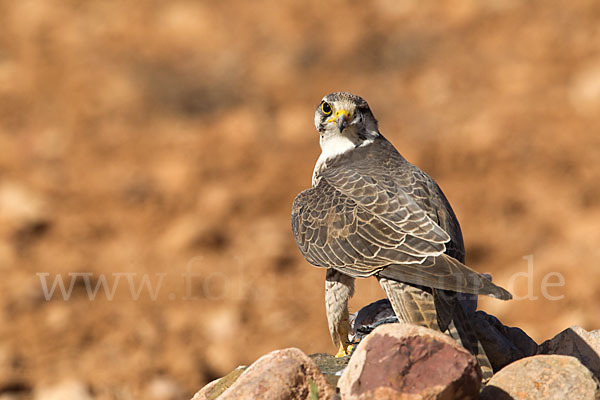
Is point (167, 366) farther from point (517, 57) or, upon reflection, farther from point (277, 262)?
point (517, 57)

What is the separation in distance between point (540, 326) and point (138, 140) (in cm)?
770

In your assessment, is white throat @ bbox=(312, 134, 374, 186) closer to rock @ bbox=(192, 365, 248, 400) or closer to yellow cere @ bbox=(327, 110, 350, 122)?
yellow cere @ bbox=(327, 110, 350, 122)

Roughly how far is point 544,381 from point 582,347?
94 centimetres

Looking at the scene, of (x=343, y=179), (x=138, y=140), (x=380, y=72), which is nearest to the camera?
(x=343, y=179)

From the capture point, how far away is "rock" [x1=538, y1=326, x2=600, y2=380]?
17.2ft

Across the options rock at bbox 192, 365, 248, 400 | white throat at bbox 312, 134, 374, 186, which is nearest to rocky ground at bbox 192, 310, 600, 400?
rock at bbox 192, 365, 248, 400

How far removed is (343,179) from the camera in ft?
19.2

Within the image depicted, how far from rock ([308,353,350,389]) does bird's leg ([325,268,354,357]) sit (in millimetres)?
125

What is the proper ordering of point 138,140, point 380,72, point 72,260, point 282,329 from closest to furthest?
1. point 282,329
2. point 72,260
3. point 138,140
4. point 380,72

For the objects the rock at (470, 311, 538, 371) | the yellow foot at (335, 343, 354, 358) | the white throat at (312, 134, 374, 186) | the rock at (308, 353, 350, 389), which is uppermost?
the white throat at (312, 134, 374, 186)

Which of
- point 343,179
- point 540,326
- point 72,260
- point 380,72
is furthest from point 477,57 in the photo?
point 343,179

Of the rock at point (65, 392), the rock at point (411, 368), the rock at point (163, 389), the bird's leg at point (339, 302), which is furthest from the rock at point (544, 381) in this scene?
the rock at point (65, 392)

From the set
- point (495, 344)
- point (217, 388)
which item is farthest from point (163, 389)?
point (495, 344)

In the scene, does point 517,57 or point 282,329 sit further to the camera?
point 517,57
